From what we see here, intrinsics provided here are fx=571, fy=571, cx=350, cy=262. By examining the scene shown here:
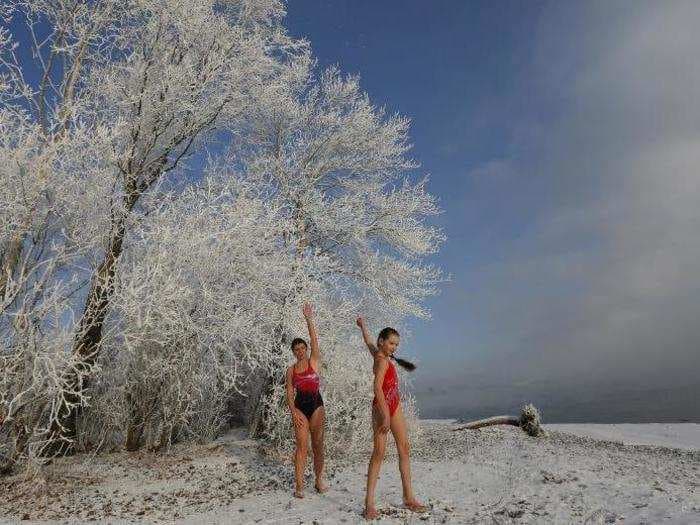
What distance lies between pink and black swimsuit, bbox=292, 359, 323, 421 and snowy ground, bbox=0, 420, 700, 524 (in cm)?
103

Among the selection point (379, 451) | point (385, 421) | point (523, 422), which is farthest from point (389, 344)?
point (523, 422)

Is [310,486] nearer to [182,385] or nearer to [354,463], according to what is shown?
[354,463]

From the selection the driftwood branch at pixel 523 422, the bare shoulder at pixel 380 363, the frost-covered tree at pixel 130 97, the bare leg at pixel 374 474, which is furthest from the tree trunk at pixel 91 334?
the driftwood branch at pixel 523 422

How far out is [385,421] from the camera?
228 inches

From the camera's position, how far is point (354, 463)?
9195 millimetres

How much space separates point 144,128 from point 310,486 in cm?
749

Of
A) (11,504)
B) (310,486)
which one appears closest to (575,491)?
(310,486)

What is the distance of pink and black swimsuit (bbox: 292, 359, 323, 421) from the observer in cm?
724

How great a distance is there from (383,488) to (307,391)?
1.50 meters

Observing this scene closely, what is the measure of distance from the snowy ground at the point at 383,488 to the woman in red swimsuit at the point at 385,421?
197 mm

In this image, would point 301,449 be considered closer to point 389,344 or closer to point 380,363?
point 380,363

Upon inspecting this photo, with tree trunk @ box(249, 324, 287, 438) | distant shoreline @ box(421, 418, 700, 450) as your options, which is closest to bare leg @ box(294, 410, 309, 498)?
tree trunk @ box(249, 324, 287, 438)

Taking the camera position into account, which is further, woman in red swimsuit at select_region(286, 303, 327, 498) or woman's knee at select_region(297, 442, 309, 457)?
woman in red swimsuit at select_region(286, 303, 327, 498)

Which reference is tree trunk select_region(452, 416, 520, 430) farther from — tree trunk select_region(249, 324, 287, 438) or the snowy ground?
tree trunk select_region(249, 324, 287, 438)
